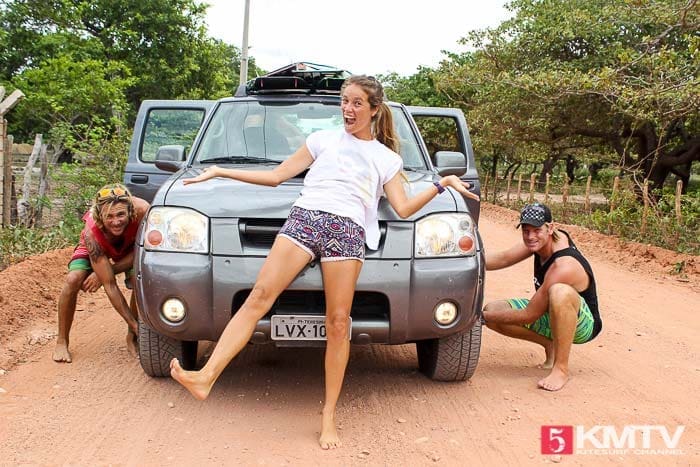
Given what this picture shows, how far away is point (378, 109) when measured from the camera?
146 inches

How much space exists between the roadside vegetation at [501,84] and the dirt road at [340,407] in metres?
3.78

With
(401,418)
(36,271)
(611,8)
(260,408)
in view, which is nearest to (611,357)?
(401,418)

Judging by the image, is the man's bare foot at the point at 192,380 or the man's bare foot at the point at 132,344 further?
the man's bare foot at the point at 132,344

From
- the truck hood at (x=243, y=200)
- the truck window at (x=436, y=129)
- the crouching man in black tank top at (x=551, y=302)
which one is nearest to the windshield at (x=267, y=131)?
the truck hood at (x=243, y=200)

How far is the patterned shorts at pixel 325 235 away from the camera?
3.52m

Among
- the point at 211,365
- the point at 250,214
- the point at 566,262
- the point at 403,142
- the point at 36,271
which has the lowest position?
the point at 36,271

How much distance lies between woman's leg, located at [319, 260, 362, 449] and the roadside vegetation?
5.52 meters

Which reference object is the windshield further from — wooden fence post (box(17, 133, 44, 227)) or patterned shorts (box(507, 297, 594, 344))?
wooden fence post (box(17, 133, 44, 227))

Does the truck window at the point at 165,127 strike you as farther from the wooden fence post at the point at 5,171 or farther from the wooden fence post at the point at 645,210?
the wooden fence post at the point at 645,210

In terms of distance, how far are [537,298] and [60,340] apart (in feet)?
10.5

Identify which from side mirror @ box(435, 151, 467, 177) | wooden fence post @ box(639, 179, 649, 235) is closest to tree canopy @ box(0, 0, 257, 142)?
wooden fence post @ box(639, 179, 649, 235)

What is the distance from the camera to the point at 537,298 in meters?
4.67

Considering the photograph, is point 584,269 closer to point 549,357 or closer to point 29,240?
point 549,357

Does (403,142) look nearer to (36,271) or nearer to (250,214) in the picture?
(250,214)
